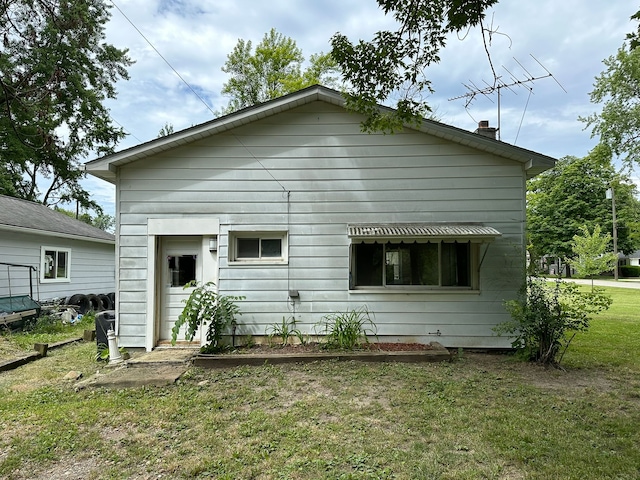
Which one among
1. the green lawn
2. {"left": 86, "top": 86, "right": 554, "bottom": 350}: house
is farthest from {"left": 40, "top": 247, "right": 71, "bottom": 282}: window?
the green lawn

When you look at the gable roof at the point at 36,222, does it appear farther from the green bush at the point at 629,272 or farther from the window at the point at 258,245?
the green bush at the point at 629,272

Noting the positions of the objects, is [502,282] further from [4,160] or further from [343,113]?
[4,160]

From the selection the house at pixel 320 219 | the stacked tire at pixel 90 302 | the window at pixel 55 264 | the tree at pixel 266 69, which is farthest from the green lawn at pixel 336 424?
A: the tree at pixel 266 69

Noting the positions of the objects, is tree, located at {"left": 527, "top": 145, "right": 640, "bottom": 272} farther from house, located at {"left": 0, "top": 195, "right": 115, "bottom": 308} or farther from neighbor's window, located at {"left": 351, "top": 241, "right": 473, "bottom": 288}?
house, located at {"left": 0, "top": 195, "right": 115, "bottom": 308}

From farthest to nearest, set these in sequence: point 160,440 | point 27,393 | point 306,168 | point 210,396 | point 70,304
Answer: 1. point 70,304
2. point 306,168
3. point 27,393
4. point 210,396
5. point 160,440

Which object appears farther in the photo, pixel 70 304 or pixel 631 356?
pixel 70 304

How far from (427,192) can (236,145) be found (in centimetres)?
354

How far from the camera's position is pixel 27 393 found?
461 centimetres

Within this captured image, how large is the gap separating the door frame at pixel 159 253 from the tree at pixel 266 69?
1641cm

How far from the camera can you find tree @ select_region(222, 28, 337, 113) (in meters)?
20.9

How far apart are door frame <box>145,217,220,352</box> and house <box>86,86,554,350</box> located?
19 millimetres

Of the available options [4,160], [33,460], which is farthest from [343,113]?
[4,160]

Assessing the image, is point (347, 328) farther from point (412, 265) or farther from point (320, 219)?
point (320, 219)

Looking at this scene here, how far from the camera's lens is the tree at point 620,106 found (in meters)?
16.3
